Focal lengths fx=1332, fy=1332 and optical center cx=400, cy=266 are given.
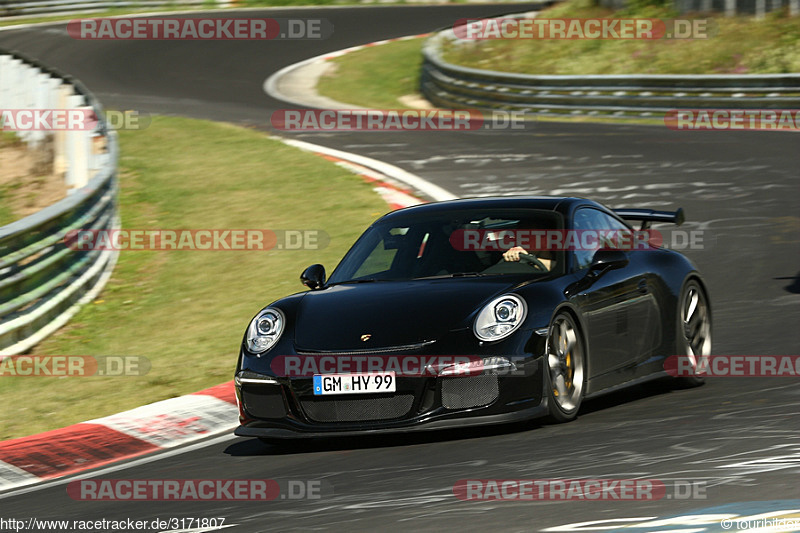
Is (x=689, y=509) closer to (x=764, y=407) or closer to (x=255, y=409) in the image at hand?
(x=764, y=407)

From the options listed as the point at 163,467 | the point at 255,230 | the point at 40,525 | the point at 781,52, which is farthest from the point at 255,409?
the point at 781,52

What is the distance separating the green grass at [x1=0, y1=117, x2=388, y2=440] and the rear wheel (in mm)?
3210

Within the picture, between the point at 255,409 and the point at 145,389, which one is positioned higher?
the point at 255,409

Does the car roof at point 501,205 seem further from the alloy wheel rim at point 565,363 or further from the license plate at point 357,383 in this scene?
the license plate at point 357,383

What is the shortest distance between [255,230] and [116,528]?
9083 millimetres

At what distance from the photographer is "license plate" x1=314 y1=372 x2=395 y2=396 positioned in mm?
6633

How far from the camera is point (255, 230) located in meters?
14.5

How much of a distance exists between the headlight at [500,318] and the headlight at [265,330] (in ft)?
3.67
